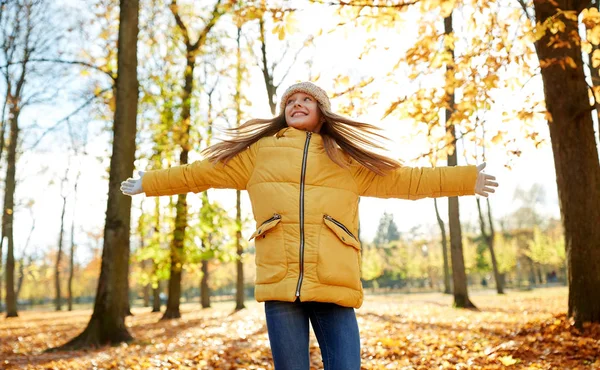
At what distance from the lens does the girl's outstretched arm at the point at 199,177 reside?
2947 millimetres

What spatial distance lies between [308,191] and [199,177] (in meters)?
0.73

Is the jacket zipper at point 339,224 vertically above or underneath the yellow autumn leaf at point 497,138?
underneath

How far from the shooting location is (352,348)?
8.56ft

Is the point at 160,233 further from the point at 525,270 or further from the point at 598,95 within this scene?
the point at 525,270

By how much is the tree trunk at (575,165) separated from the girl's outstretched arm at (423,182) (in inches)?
194

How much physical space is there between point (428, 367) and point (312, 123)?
412 centimetres

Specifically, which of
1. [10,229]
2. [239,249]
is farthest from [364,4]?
[10,229]

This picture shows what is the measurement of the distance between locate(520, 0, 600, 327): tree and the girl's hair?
4.86 meters

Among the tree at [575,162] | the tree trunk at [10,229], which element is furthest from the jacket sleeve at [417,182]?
the tree trunk at [10,229]

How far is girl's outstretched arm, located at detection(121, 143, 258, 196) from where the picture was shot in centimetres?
295

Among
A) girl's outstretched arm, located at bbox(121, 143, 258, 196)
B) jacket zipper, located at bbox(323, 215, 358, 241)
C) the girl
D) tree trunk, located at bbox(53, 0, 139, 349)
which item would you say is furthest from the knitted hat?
tree trunk, located at bbox(53, 0, 139, 349)

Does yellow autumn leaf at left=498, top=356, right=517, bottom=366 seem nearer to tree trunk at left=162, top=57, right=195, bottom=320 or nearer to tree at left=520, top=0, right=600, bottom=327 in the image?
tree at left=520, top=0, right=600, bottom=327

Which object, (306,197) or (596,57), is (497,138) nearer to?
(596,57)

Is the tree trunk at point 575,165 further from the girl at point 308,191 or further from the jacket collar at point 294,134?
the jacket collar at point 294,134
